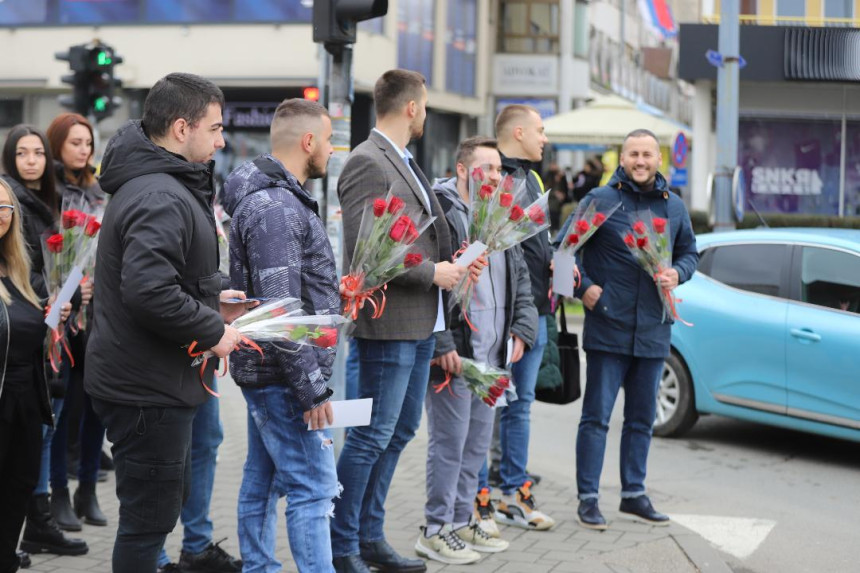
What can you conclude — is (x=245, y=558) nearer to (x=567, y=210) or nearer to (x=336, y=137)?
(x=336, y=137)

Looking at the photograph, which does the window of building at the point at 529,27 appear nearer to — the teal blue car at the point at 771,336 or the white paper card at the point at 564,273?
the teal blue car at the point at 771,336

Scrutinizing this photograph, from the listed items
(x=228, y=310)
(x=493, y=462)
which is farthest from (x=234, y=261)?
(x=493, y=462)

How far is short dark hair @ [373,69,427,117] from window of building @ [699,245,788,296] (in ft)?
13.9

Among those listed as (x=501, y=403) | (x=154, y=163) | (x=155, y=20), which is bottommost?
(x=501, y=403)

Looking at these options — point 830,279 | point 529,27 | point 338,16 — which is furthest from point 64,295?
point 529,27

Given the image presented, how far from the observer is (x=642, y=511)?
6.70 metres

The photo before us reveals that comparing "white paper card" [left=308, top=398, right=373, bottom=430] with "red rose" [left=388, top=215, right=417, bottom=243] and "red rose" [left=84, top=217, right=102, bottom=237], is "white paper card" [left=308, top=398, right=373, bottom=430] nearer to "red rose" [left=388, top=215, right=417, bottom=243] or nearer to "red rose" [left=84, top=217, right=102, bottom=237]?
"red rose" [left=388, top=215, right=417, bottom=243]

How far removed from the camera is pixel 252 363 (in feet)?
14.8

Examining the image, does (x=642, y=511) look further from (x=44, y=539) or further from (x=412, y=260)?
(x=44, y=539)

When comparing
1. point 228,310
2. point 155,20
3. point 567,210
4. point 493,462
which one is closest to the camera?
point 228,310

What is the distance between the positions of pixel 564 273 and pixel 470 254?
1.31 metres

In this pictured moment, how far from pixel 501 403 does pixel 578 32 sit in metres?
37.9

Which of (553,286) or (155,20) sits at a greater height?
(155,20)

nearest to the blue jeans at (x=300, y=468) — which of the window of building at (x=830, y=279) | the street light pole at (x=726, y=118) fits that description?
the window of building at (x=830, y=279)
